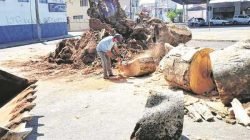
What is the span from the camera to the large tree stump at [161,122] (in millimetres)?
5730

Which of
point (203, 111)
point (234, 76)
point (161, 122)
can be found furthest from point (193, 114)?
point (161, 122)

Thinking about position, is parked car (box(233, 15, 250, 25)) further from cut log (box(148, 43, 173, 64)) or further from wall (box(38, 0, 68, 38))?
cut log (box(148, 43, 173, 64))

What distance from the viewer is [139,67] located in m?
11.6

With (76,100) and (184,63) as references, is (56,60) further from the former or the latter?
(184,63)

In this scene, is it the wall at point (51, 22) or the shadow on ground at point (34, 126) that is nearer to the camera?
the shadow on ground at point (34, 126)

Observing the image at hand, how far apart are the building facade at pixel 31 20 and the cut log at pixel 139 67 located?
66.2 ft

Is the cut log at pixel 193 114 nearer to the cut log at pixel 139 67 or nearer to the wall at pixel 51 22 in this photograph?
the cut log at pixel 139 67

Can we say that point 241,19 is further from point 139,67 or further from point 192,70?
point 192,70

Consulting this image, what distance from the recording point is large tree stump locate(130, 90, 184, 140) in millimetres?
5730

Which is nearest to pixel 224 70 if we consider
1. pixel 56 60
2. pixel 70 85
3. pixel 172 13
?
pixel 70 85

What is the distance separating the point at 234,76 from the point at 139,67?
14.7ft

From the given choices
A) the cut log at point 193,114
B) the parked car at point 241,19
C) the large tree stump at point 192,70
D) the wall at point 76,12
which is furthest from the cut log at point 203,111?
the wall at point 76,12

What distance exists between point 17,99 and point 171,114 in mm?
2925

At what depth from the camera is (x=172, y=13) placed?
209 feet
